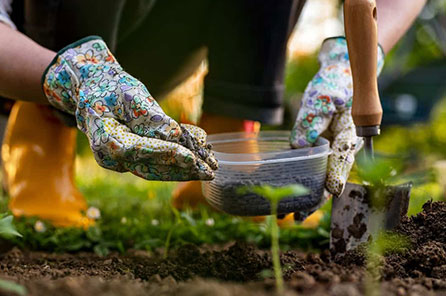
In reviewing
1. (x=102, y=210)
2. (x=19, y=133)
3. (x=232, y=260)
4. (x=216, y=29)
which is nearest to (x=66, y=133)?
(x=19, y=133)

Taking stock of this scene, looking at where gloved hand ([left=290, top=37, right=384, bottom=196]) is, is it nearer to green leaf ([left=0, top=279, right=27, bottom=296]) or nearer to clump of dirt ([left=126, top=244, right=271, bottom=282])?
clump of dirt ([left=126, top=244, right=271, bottom=282])

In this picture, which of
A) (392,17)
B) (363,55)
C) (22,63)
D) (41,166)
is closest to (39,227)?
(41,166)

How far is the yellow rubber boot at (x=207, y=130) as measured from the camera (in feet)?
7.36

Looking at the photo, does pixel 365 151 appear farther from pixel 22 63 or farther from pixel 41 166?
pixel 41 166

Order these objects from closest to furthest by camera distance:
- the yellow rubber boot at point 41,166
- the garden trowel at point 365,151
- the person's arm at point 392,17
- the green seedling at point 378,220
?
1. the green seedling at point 378,220
2. the garden trowel at point 365,151
3. the person's arm at point 392,17
4. the yellow rubber boot at point 41,166

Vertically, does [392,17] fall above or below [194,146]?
above

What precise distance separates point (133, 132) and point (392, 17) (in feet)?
3.08

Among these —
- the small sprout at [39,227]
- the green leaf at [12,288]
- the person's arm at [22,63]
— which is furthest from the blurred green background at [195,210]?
the green leaf at [12,288]

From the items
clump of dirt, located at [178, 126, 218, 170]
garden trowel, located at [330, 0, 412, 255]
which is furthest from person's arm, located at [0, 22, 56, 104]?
garden trowel, located at [330, 0, 412, 255]

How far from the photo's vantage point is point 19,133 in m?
2.21

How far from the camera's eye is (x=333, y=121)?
4.96 feet

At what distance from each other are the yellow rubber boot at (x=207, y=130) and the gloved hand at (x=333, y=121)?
0.75 m

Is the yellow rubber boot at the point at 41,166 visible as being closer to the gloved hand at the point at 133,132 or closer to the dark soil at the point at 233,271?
the dark soil at the point at 233,271

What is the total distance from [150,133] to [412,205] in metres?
0.89
